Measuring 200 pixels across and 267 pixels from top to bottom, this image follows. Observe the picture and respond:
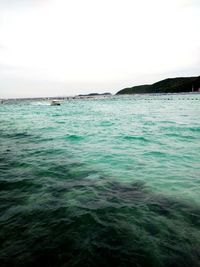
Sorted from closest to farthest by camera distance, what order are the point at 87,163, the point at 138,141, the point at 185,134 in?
the point at 87,163 < the point at 138,141 < the point at 185,134

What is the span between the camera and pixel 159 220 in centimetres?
534

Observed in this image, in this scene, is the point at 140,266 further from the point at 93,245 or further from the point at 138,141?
the point at 138,141

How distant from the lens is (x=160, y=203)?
246 inches

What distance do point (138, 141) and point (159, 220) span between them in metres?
9.84

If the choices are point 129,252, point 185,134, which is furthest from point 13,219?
point 185,134

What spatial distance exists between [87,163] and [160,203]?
4598 millimetres

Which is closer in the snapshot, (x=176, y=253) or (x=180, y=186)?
(x=176, y=253)

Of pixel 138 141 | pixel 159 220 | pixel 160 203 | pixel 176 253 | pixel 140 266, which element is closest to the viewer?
pixel 140 266

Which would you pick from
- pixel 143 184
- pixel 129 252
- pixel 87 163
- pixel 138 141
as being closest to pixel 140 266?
pixel 129 252

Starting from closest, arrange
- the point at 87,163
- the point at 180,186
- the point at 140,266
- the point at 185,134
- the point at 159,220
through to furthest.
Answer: the point at 140,266, the point at 159,220, the point at 180,186, the point at 87,163, the point at 185,134

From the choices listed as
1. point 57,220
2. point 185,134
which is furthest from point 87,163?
point 185,134

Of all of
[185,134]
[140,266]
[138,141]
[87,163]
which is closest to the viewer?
[140,266]

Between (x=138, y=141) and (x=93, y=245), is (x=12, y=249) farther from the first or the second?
(x=138, y=141)

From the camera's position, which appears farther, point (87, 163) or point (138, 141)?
point (138, 141)
